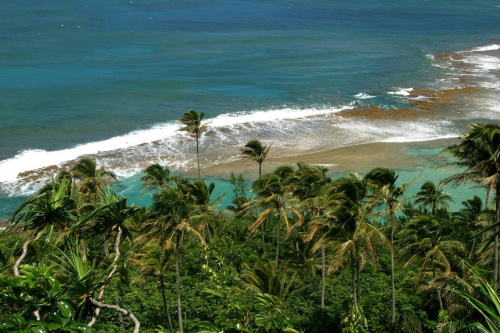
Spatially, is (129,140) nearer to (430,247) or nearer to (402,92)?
(402,92)

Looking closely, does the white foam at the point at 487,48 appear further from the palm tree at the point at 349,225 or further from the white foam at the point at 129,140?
the palm tree at the point at 349,225

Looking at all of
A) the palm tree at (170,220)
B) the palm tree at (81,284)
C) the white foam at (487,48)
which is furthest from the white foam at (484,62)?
the palm tree at (81,284)

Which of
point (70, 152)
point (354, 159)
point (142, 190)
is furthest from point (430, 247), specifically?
point (70, 152)

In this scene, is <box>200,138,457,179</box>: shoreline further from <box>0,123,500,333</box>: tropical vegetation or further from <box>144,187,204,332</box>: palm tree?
<box>144,187,204,332</box>: palm tree

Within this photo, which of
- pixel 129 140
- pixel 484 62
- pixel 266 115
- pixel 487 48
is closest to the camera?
pixel 129 140

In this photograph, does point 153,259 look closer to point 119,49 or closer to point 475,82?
point 475,82

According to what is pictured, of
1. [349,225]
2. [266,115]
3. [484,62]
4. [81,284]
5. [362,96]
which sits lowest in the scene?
[266,115]

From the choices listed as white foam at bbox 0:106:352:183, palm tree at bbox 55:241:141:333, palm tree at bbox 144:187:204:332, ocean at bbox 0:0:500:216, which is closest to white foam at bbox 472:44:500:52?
ocean at bbox 0:0:500:216

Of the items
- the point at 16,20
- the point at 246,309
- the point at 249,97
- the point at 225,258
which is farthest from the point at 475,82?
the point at 16,20
